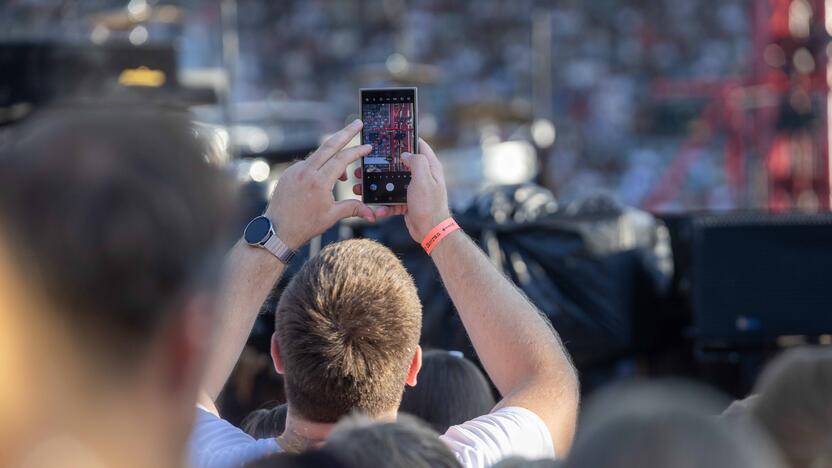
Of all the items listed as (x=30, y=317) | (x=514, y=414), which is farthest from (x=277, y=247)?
(x=30, y=317)

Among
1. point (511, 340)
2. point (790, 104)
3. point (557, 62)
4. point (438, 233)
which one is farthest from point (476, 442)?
point (557, 62)

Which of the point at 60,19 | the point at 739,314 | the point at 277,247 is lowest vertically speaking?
the point at 739,314

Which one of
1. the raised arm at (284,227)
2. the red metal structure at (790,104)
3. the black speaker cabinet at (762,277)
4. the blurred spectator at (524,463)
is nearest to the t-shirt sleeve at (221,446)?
the raised arm at (284,227)

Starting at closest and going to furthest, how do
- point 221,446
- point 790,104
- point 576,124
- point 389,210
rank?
point 221,446, point 389,210, point 790,104, point 576,124

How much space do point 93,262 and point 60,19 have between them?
11715 millimetres

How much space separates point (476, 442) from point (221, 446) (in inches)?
15.2

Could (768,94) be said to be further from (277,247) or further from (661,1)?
(661,1)

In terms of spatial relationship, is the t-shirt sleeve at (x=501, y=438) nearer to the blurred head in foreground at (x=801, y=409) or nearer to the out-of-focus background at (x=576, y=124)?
the blurred head in foreground at (x=801, y=409)

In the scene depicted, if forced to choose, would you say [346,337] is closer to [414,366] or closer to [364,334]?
[364,334]

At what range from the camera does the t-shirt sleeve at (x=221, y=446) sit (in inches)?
63.4

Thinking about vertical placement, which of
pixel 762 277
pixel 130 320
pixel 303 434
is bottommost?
pixel 762 277

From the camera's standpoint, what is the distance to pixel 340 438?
1104 millimetres

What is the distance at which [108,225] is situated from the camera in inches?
31.3

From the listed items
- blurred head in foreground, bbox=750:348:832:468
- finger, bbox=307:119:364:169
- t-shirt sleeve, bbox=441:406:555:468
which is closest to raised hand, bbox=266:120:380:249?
finger, bbox=307:119:364:169
